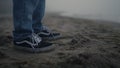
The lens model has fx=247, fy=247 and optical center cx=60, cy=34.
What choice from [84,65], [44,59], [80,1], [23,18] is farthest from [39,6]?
[80,1]

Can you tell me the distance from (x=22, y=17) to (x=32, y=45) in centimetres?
23

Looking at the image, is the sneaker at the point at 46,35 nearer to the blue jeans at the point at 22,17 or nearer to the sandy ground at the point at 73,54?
the sandy ground at the point at 73,54

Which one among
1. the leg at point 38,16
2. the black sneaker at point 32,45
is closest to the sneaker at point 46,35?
the leg at point 38,16

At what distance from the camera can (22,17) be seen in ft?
6.15

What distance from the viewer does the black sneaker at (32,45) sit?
186 centimetres

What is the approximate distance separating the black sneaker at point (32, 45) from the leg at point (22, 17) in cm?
4

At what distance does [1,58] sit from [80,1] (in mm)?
3481

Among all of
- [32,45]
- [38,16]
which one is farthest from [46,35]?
[32,45]

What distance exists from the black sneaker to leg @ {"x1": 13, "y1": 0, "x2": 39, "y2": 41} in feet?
0.13

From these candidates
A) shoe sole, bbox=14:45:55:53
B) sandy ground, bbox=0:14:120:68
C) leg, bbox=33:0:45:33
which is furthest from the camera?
leg, bbox=33:0:45:33

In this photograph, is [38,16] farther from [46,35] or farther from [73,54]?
[73,54]

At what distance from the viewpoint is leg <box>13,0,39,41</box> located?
1.85 meters

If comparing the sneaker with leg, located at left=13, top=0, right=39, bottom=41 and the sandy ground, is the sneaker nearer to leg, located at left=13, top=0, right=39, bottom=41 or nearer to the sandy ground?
the sandy ground

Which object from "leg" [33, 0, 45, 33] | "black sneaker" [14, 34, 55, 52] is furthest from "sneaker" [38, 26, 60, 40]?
"black sneaker" [14, 34, 55, 52]
